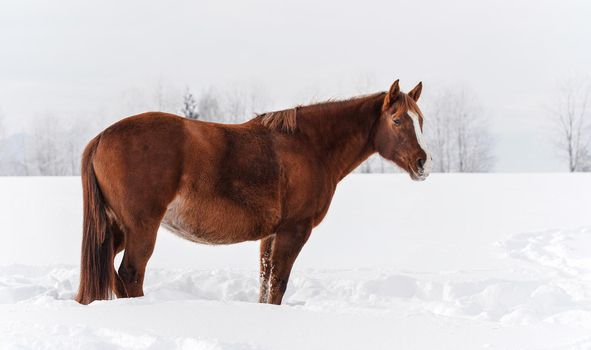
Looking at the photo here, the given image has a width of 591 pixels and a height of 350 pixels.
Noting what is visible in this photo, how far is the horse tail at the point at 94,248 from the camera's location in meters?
4.83

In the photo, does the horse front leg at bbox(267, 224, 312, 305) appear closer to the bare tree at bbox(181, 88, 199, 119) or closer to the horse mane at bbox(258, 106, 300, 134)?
the horse mane at bbox(258, 106, 300, 134)

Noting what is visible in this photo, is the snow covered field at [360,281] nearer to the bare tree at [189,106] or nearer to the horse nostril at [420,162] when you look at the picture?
the horse nostril at [420,162]

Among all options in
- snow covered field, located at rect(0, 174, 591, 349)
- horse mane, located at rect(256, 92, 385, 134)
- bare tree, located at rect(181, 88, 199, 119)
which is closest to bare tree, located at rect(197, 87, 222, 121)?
bare tree, located at rect(181, 88, 199, 119)

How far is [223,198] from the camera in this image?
199 inches

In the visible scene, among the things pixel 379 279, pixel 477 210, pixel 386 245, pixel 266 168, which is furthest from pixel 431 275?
pixel 477 210

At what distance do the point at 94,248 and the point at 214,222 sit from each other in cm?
109

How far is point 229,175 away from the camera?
5098mm

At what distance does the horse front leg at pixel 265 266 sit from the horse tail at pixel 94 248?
156cm

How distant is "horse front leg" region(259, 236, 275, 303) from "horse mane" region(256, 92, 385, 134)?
3.85ft

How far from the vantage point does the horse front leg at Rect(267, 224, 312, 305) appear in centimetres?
540

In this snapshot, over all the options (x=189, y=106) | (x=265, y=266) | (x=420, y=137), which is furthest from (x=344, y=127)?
(x=189, y=106)

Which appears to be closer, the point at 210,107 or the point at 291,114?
the point at 291,114

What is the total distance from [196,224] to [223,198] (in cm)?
35

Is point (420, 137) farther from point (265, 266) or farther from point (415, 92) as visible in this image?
point (265, 266)
